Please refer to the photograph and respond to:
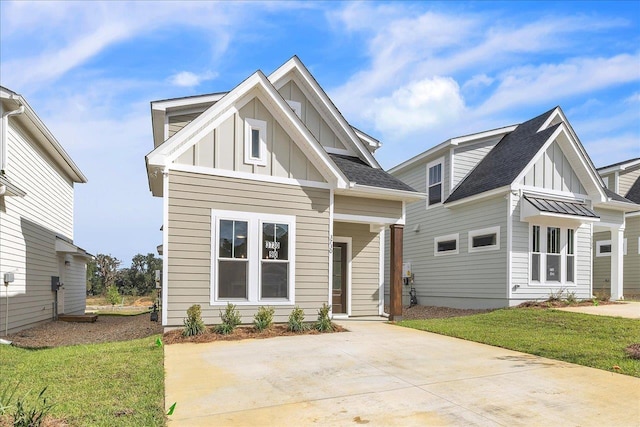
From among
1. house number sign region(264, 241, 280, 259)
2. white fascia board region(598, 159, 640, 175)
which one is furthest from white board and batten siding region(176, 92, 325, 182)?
white fascia board region(598, 159, 640, 175)

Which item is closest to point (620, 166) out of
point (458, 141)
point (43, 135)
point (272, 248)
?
point (458, 141)

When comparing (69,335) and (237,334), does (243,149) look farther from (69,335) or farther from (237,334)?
(69,335)

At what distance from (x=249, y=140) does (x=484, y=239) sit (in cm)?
Answer: 899

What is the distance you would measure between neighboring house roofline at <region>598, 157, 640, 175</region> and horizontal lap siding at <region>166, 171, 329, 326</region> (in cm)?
1567

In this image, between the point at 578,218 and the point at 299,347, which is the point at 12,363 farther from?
the point at 578,218

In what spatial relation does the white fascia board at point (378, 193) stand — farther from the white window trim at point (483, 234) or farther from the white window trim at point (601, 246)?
the white window trim at point (601, 246)

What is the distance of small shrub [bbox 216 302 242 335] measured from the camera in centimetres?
946

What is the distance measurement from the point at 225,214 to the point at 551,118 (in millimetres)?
12691

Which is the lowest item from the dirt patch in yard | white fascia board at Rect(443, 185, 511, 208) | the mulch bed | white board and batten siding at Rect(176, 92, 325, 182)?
the dirt patch in yard

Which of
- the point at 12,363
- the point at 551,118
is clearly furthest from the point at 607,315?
the point at 12,363

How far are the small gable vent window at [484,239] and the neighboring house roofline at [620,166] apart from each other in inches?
360

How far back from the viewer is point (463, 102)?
13250 mm

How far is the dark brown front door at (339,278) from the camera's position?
13.0 meters

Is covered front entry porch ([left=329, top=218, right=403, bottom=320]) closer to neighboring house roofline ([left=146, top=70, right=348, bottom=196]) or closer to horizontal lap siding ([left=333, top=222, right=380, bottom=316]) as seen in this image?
horizontal lap siding ([left=333, top=222, right=380, bottom=316])
